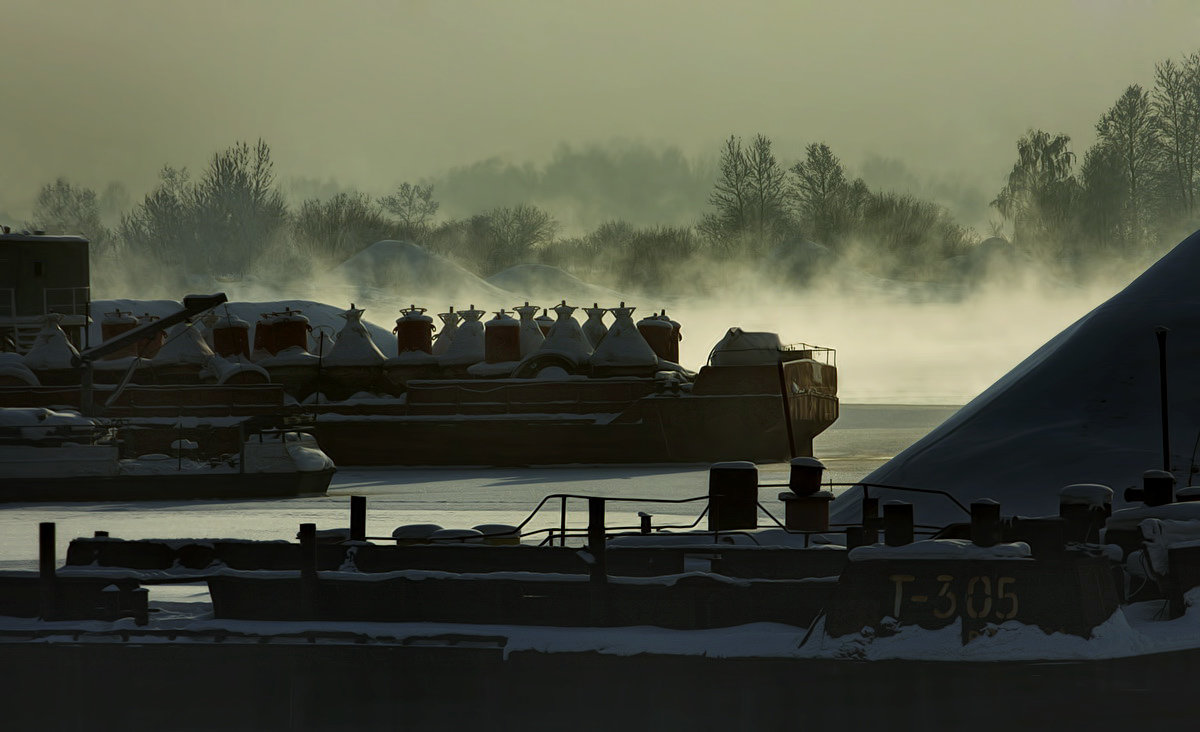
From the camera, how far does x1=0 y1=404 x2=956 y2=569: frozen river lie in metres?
26.2

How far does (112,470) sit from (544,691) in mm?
26213

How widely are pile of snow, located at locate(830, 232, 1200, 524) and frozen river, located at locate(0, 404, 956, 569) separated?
5972mm

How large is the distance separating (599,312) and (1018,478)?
115ft

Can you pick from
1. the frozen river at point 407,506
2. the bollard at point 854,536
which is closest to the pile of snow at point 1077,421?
the bollard at point 854,536

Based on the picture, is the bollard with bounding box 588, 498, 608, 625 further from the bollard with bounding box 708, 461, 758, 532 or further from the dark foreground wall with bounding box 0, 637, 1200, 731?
the bollard with bounding box 708, 461, 758, 532

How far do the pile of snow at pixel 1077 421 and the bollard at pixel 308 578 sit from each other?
9.17m

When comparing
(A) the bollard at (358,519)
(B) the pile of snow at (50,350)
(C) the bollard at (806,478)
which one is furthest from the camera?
(B) the pile of snow at (50,350)

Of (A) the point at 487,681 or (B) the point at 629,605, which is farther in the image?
(B) the point at 629,605

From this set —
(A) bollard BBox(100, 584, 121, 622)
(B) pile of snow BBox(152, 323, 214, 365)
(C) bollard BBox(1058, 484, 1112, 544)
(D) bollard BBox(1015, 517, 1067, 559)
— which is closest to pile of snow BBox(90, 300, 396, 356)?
(B) pile of snow BBox(152, 323, 214, 365)

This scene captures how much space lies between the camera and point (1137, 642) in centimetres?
1346

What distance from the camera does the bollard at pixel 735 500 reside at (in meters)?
16.6

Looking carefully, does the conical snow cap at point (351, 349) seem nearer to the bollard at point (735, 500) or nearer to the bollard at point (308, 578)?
the bollard at point (735, 500)

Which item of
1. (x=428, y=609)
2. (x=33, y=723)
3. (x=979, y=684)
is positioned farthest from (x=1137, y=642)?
(x=33, y=723)

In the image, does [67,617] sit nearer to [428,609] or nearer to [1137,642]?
[428,609]
